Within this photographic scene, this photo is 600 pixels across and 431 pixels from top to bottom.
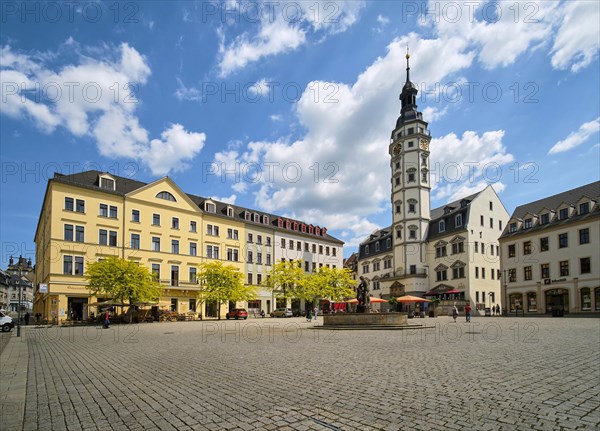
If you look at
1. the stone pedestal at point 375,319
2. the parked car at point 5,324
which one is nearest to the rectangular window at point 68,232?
the parked car at point 5,324

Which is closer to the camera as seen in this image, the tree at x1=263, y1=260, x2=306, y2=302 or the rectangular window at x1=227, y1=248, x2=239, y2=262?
the rectangular window at x1=227, y1=248, x2=239, y2=262

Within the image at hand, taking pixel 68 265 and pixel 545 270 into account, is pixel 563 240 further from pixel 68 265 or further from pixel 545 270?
pixel 68 265

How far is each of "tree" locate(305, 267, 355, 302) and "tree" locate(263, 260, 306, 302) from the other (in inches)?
54.0

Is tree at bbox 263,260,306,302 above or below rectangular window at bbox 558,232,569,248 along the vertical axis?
below

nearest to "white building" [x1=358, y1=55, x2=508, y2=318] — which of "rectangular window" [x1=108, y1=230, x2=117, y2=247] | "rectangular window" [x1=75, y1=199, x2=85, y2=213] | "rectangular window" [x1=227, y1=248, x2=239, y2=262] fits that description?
"rectangular window" [x1=227, y1=248, x2=239, y2=262]

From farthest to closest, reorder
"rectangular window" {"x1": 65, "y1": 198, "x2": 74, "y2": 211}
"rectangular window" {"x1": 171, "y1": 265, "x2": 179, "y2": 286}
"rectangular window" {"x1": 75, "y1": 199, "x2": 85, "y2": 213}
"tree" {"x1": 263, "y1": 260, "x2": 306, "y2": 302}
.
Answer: "tree" {"x1": 263, "y1": 260, "x2": 306, "y2": 302} < "rectangular window" {"x1": 171, "y1": 265, "x2": 179, "y2": 286} < "rectangular window" {"x1": 75, "y1": 199, "x2": 85, "y2": 213} < "rectangular window" {"x1": 65, "y1": 198, "x2": 74, "y2": 211}

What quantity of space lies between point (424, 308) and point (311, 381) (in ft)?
182

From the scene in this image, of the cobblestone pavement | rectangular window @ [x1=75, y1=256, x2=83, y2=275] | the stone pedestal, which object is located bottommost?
the stone pedestal

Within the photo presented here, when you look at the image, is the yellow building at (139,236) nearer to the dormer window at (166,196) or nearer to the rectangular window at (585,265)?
the dormer window at (166,196)

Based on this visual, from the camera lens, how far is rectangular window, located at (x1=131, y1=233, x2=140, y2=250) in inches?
1957

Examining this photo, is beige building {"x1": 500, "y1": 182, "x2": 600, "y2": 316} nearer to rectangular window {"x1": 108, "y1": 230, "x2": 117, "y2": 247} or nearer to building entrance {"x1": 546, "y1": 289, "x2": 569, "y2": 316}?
building entrance {"x1": 546, "y1": 289, "x2": 569, "y2": 316}

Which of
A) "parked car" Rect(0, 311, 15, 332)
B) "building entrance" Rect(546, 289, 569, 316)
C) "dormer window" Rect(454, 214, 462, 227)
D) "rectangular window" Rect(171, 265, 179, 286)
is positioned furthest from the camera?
"dormer window" Rect(454, 214, 462, 227)

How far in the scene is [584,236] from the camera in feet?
149

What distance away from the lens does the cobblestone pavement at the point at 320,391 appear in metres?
6.30
